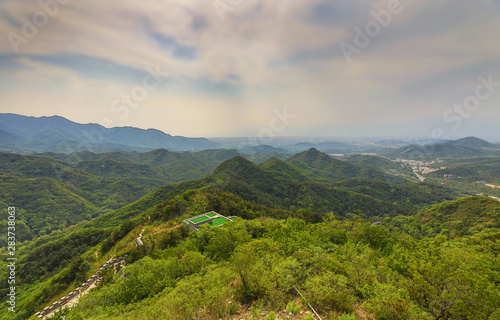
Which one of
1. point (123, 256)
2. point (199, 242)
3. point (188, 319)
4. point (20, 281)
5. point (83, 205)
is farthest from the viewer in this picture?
point (83, 205)

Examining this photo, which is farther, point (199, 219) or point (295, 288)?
point (199, 219)

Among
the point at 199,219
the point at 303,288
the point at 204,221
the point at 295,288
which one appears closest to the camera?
the point at 295,288

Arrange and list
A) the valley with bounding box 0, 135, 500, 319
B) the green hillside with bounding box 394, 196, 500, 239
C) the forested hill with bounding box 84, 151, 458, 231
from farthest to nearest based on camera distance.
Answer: the forested hill with bounding box 84, 151, 458, 231 < the green hillside with bounding box 394, 196, 500, 239 < the valley with bounding box 0, 135, 500, 319

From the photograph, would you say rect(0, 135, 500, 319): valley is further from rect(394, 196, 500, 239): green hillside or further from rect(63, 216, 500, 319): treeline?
rect(394, 196, 500, 239): green hillside

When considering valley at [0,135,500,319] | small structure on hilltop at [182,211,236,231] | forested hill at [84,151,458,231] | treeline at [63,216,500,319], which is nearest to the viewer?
treeline at [63,216,500,319]

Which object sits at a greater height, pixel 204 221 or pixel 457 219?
pixel 204 221

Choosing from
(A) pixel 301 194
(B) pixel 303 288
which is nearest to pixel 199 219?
(B) pixel 303 288

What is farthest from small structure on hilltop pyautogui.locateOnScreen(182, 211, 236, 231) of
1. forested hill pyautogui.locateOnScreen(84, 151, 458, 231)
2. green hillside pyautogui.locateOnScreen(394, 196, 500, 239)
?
green hillside pyautogui.locateOnScreen(394, 196, 500, 239)

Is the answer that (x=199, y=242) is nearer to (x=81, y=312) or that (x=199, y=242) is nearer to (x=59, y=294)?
(x=81, y=312)

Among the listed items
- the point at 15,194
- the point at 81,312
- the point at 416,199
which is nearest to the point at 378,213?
the point at 416,199

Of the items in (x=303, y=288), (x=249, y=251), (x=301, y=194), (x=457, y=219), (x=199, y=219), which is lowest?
(x=301, y=194)

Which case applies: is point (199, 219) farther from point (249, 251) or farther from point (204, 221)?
point (249, 251)
